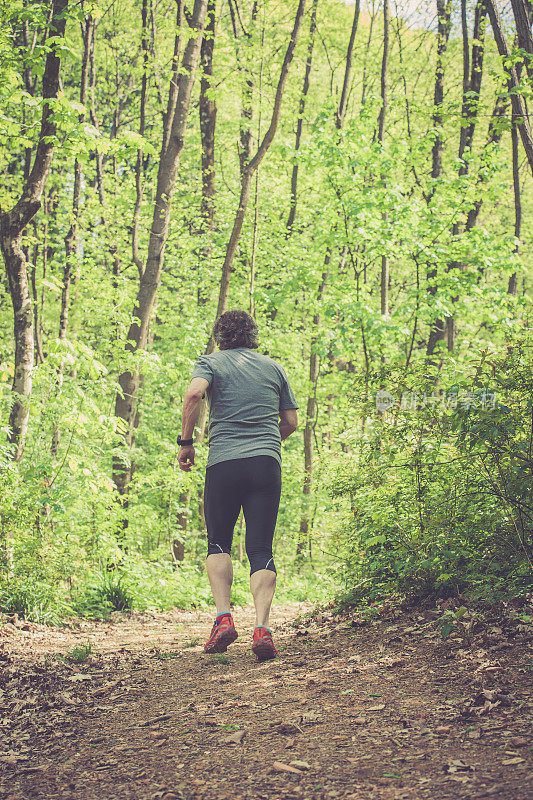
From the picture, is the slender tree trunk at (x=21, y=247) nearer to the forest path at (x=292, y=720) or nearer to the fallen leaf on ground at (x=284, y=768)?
the forest path at (x=292, y=720)

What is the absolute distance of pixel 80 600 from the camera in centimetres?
750

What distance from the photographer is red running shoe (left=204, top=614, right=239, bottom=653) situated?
172 inches

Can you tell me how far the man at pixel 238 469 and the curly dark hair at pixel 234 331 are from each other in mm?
135

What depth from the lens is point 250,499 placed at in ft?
14.9

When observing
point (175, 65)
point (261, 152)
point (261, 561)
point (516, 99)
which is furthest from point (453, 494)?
point (175, 65)

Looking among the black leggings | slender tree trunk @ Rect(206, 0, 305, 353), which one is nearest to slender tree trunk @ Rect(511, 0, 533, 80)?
the black leggings

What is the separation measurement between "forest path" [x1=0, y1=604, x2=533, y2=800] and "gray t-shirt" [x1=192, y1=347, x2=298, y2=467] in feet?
4.76

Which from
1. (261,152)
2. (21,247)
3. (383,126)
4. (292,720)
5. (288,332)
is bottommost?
(292,720)

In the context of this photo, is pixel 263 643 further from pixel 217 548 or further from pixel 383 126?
pixel 383 126

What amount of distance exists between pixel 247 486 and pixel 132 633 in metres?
3.28

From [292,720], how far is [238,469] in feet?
5.54

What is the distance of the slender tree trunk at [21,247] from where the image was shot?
7.07 meters

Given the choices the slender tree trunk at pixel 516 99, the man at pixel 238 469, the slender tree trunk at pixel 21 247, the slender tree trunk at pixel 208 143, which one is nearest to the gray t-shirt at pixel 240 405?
the man at pixel 238 469

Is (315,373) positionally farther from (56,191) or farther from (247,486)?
(247,486)
